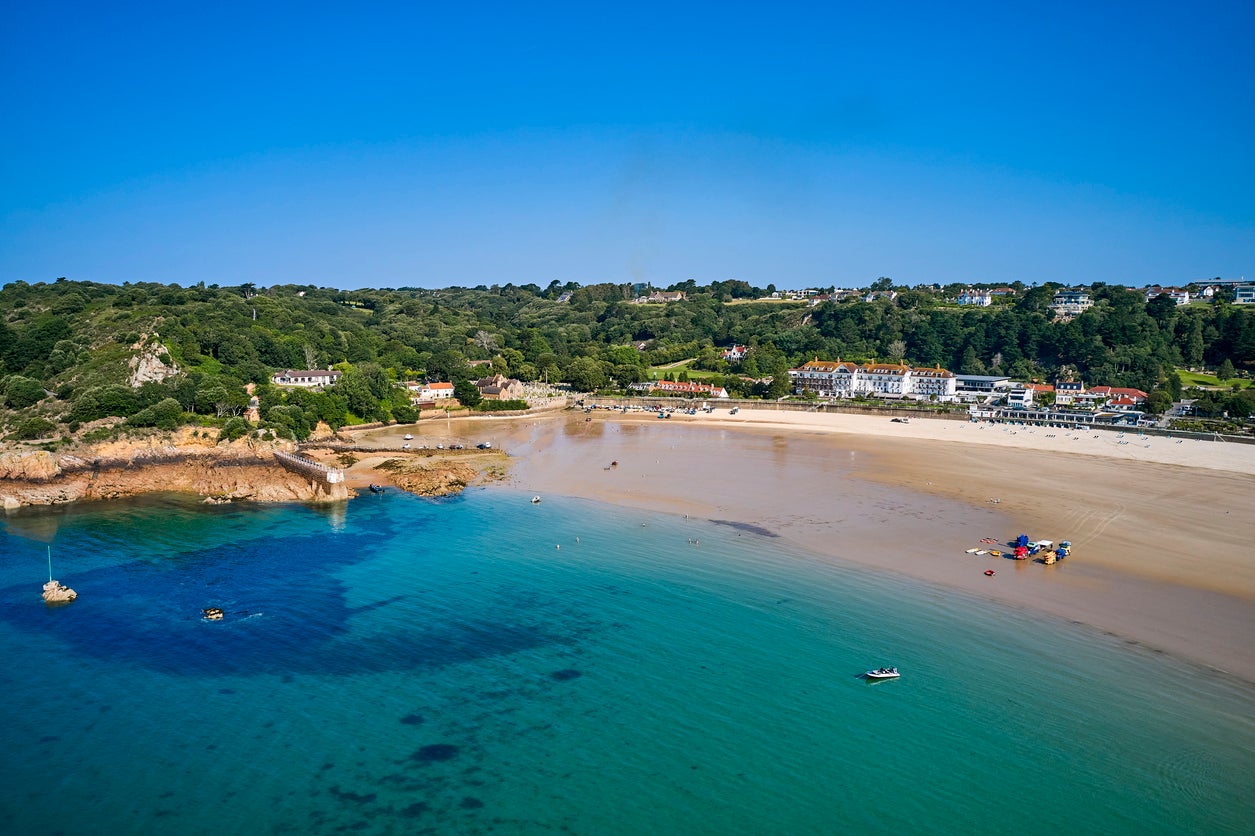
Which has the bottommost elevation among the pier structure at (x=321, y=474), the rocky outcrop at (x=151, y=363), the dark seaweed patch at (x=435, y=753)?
the dark seaweed patch at (x=435, y=753)

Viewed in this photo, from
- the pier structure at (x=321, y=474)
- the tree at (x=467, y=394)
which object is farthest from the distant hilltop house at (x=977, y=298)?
the pier structure at (x=321, y=474)

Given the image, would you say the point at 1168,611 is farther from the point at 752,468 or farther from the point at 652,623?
the point at 752,468

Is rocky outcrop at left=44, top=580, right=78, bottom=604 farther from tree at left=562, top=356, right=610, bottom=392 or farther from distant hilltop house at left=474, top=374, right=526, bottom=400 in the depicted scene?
tree at left=562, top=356, right=610, bottom=392

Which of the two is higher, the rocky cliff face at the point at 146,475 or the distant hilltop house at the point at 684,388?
the distant hilltop house at the point at 684,388

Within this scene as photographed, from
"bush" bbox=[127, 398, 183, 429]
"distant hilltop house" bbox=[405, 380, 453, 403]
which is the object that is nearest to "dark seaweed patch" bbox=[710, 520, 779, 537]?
"bush" bbox=[127, 398, 183, 429]

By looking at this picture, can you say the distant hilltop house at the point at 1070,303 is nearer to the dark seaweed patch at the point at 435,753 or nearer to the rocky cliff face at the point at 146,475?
the rocky cliff face at the point at 146,475

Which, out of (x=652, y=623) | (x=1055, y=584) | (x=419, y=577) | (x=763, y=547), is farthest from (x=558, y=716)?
(x=1055, y=584)
